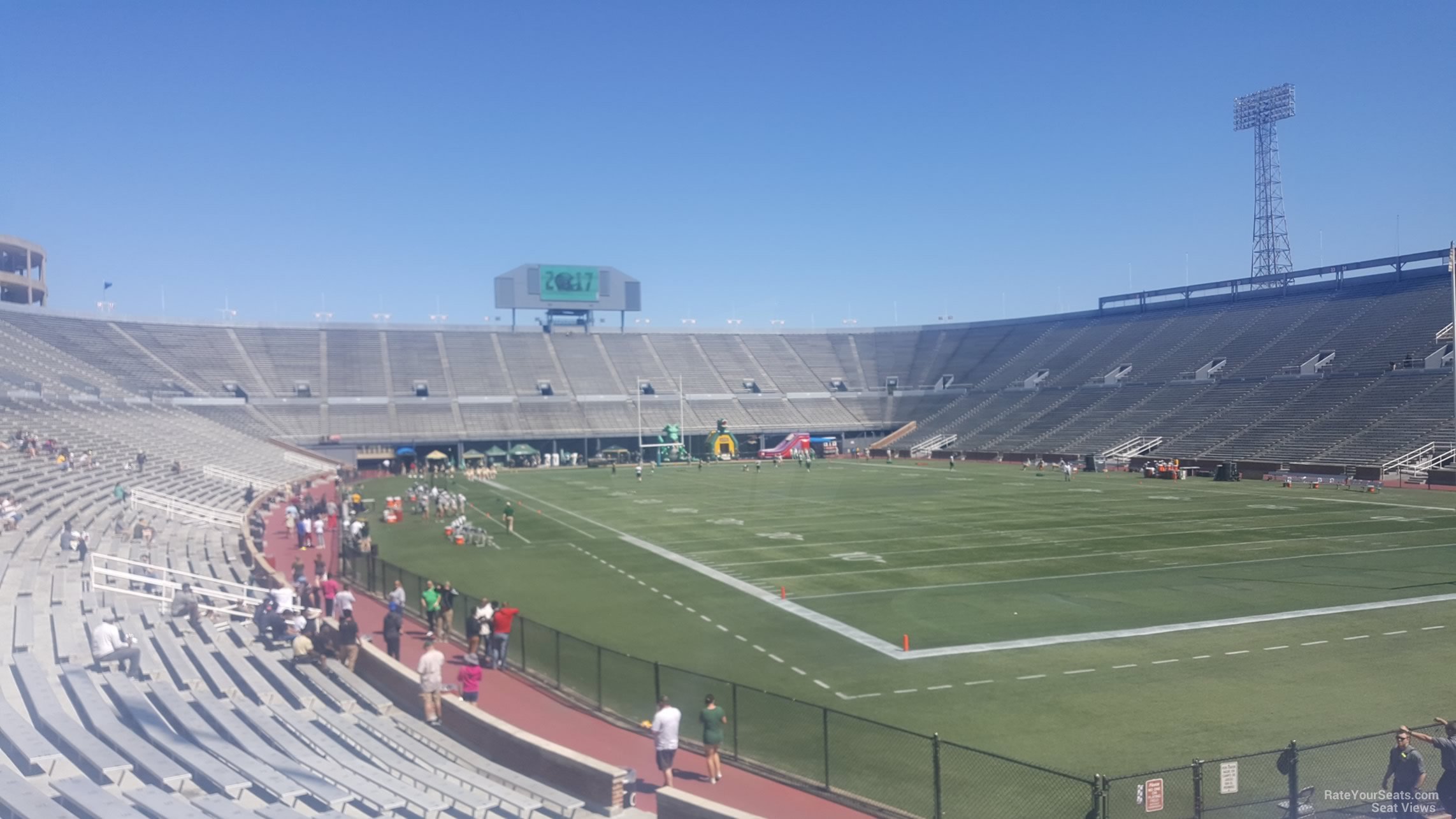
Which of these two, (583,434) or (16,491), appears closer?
(16,491)

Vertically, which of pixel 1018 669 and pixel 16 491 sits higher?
pixel 16 491

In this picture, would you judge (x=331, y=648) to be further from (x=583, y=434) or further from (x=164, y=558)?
(x=583, y=434)

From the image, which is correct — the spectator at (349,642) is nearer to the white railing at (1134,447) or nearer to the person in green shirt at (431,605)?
the person in green shirt at (431,605)

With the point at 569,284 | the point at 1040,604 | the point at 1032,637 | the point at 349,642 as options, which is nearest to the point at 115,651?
the point at 349,642

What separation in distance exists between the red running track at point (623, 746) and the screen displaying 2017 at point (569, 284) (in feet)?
251

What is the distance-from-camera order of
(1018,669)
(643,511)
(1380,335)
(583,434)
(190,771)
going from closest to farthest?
1. (190,771)
2. (1018,669)
3. (643,511)
4. (1380,335)
5. (583,434)

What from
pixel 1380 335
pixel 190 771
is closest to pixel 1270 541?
pixel 190 771

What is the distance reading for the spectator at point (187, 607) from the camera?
1788cm

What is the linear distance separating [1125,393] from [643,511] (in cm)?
4629

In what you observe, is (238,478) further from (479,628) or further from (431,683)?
(431,683)

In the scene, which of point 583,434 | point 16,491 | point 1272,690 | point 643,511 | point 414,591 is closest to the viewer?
point 1272,690

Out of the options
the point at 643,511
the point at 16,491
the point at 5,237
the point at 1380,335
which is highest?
the point at 5,237

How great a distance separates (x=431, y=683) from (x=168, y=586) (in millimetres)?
9767

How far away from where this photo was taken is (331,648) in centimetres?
1672
